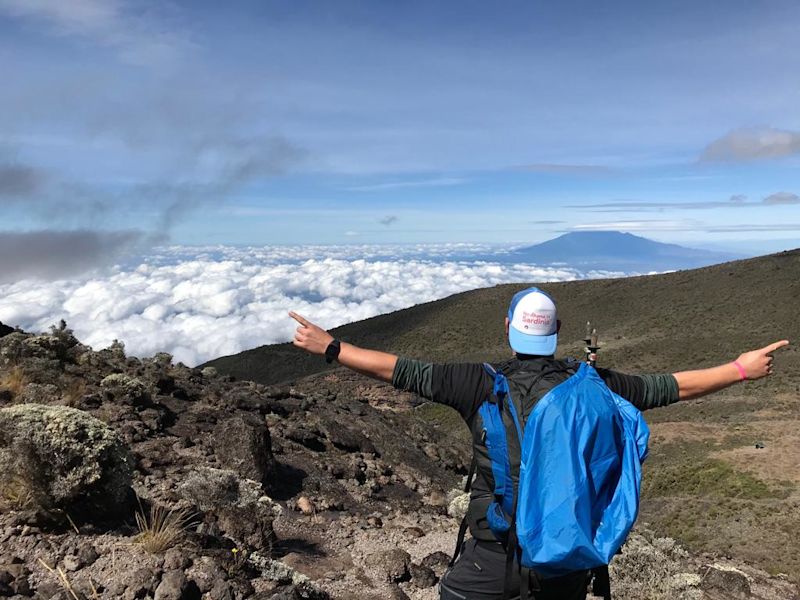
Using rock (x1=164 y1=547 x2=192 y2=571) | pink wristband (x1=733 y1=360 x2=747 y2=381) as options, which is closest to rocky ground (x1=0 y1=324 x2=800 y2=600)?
rock (x1=164 y1=547 x2=192 y2=571)

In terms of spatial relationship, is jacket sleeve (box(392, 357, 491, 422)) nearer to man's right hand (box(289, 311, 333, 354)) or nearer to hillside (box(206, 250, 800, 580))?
man's right hand (box(289, 311, 333, 354))

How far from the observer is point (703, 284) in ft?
229

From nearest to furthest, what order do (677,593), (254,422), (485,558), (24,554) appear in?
(485,558) → (24,554) → (677,593) → (254,422)

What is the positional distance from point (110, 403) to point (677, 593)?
33.4 feet

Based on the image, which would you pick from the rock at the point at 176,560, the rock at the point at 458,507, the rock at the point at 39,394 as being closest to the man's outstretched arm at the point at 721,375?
the rock at the point at 176,560

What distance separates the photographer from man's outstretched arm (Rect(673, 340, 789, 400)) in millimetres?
3342

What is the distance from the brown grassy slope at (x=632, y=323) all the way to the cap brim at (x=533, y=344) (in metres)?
42.6

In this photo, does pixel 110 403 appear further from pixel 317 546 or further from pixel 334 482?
pixel 317 546

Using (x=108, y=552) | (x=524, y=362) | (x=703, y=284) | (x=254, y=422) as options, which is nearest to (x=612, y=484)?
(x=524, y=362)

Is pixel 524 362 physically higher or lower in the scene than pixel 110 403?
higher

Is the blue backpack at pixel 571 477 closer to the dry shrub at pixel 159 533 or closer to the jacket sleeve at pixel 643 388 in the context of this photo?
the jacket sleeve at pixel 643 388

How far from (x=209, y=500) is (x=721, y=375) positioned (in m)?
6.03

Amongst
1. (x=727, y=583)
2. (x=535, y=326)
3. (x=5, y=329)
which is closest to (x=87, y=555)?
(x=535, y=326)

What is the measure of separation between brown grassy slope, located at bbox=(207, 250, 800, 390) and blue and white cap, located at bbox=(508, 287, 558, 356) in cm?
4257
